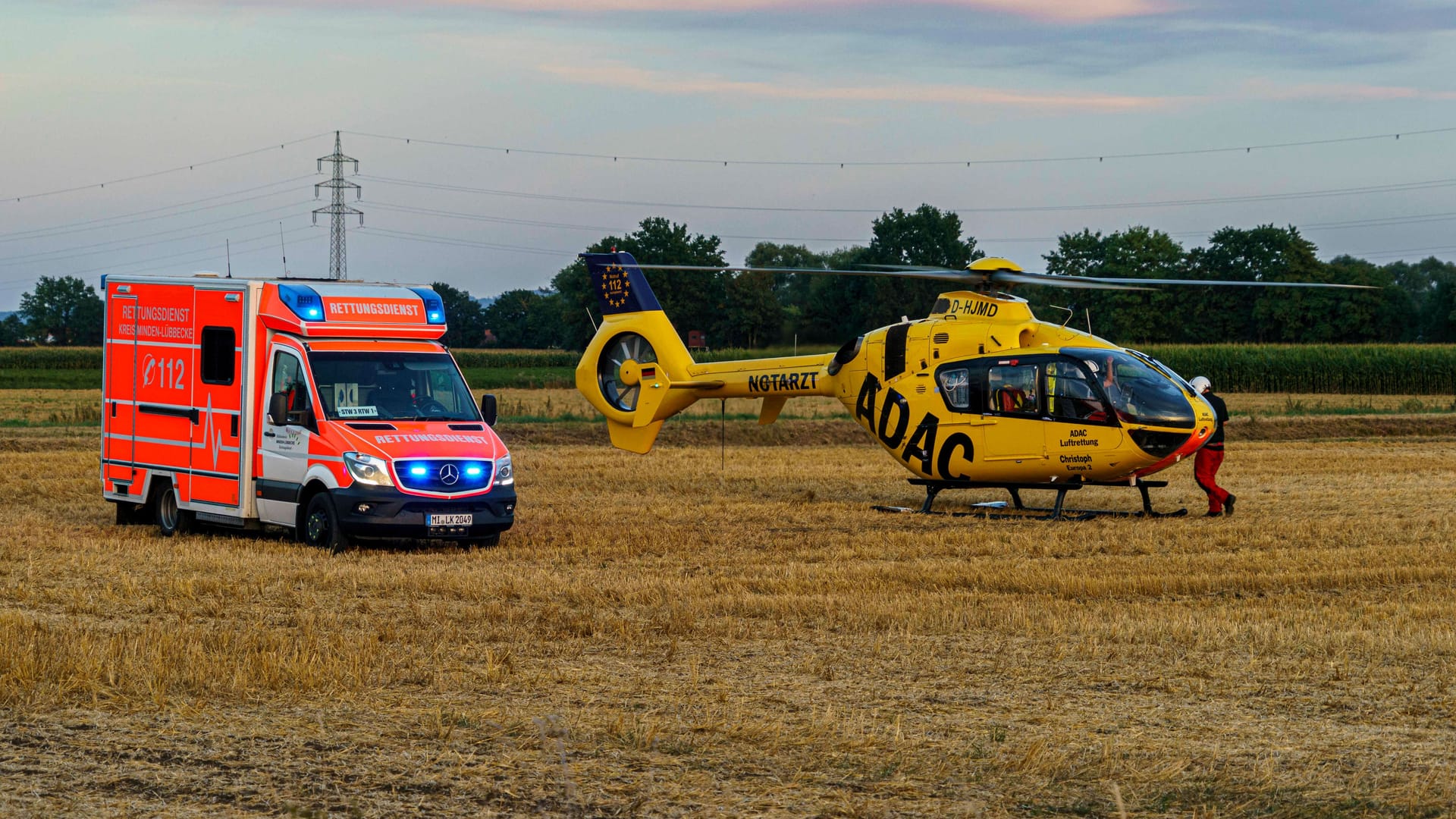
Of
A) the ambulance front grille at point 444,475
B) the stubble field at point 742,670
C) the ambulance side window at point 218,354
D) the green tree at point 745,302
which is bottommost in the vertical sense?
the stubble field at point 742,670

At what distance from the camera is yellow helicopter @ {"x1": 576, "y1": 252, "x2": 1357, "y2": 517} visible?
18.3 metres

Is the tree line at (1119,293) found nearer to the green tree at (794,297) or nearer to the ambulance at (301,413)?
the green tree at (794,297)

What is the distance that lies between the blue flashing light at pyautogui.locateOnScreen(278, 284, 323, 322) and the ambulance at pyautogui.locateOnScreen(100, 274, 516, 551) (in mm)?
16

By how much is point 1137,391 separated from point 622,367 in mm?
7981

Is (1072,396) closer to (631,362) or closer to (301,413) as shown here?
(631,362)

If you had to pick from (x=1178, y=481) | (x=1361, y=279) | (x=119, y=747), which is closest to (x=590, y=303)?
(x=1361, y=279)

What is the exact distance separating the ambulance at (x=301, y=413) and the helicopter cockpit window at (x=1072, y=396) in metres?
6.99

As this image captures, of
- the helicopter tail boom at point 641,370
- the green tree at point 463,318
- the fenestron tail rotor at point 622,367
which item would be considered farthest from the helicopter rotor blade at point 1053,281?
the green tree at point 463,318

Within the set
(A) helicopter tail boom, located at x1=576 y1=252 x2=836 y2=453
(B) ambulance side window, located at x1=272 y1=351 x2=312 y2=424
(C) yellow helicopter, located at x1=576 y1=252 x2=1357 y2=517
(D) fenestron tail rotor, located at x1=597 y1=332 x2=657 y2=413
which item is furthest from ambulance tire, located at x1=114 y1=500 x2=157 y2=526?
(D) fenestron tail rotor, located at x1=597 y1=332 x2=657 y2=413

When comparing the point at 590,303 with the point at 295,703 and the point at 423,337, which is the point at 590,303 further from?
the point at 295,703

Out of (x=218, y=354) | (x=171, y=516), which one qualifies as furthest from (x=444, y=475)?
(x=171, y=516)

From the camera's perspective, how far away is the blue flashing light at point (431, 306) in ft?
55.4

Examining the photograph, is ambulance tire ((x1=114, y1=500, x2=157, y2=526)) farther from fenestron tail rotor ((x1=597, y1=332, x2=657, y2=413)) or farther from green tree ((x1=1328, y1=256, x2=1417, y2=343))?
green tree ((x1=1328, y1=256, x2=1417, y2=343))

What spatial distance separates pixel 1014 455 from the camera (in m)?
19.0
